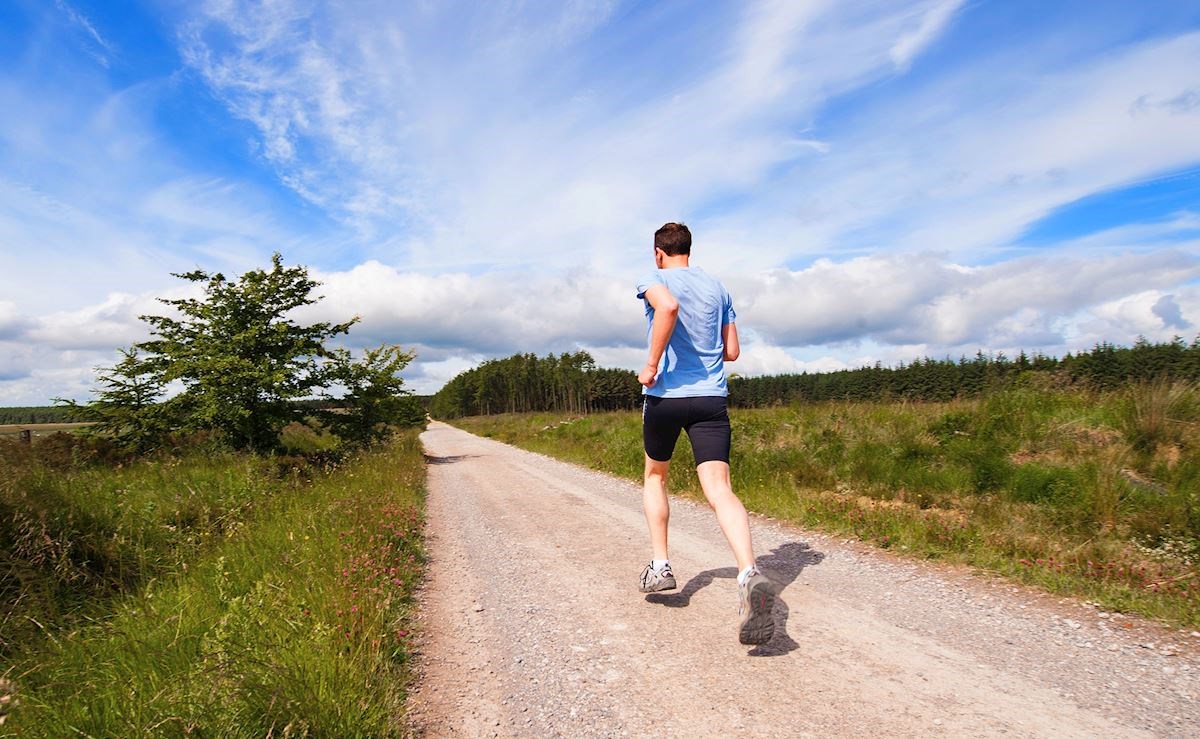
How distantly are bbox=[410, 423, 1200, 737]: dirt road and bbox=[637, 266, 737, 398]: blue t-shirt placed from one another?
1.45 metres

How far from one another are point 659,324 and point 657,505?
4.18 ft

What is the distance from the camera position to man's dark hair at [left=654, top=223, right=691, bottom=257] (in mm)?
3768

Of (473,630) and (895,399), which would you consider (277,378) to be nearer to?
(473,630)

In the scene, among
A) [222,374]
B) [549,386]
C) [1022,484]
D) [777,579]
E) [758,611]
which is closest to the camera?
[758,611]

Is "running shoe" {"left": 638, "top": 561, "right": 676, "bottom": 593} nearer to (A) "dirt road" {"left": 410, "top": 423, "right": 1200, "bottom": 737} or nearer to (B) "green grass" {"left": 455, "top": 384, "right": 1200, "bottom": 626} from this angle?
(A) "dirt road" {"left": 410, "top": 423, "right": 1200, "bottom": 737}

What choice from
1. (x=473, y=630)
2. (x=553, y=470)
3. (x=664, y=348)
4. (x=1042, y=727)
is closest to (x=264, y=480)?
(x=553, y=470)

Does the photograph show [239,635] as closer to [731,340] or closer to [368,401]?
[731,340]

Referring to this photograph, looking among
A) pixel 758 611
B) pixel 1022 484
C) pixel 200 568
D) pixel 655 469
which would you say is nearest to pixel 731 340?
pixel 655 469

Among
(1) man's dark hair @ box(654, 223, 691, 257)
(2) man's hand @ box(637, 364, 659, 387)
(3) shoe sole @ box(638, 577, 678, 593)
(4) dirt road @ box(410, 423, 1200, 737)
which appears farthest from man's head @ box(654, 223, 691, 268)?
(4) dirt road @ box(410, 423, 1200, 737)

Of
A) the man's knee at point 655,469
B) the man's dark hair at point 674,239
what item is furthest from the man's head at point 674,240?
the man's knee at point 655,469

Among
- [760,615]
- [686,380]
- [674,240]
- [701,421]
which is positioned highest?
[674,240]

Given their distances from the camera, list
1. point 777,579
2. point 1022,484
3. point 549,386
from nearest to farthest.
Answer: point 777,579
point 1022,484
point 549,386

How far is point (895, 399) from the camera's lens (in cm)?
1134

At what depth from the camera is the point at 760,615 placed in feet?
9.61
